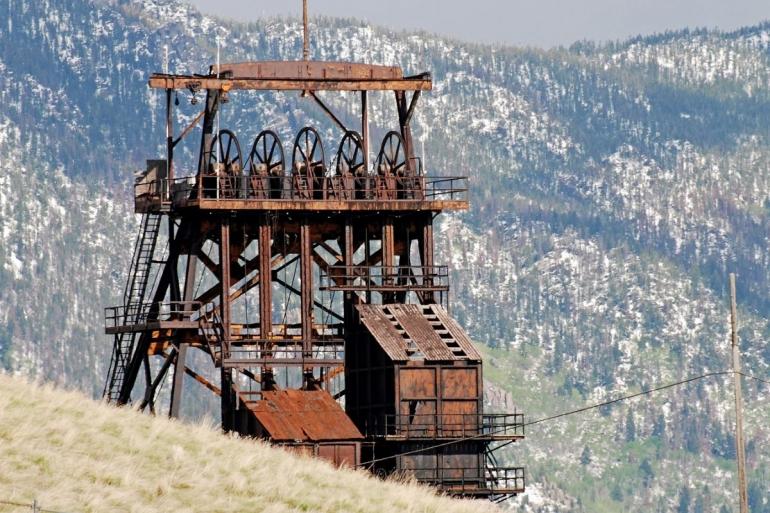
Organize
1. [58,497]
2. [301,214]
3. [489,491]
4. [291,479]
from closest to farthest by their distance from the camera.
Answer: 1. [58,497]
2. [291,479]
3. [489,491]
4. [301,214]

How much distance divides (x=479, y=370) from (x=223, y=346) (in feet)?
33.2

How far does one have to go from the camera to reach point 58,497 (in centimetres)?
5000

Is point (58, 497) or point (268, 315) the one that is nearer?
point (58, 497)

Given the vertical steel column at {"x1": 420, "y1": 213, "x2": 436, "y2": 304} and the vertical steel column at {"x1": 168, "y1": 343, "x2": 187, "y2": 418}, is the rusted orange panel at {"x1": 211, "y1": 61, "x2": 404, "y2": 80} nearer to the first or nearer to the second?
the vertical steel column at {"x1": 420, "y1": 213, "x2": 436, "y2": 304}

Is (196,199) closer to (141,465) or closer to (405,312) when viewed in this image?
(405,312)

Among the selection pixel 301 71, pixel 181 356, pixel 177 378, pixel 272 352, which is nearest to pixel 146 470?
pixel 181 356

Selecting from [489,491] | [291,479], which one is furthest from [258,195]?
[291,479]

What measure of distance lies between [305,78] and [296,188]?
184 inches

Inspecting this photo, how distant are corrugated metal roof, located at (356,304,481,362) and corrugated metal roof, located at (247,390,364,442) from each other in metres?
2.91

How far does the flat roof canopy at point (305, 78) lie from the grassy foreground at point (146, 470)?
23.8 metres

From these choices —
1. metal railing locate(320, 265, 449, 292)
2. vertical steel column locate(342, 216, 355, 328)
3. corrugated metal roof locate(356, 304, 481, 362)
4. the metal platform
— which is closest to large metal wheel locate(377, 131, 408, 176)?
the metal platform

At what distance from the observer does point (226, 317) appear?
88.1m

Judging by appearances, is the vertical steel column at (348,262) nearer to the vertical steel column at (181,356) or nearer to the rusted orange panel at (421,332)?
the rusted orange panel at (421,332)

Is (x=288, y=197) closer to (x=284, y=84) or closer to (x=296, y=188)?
(x=296, y=188)
